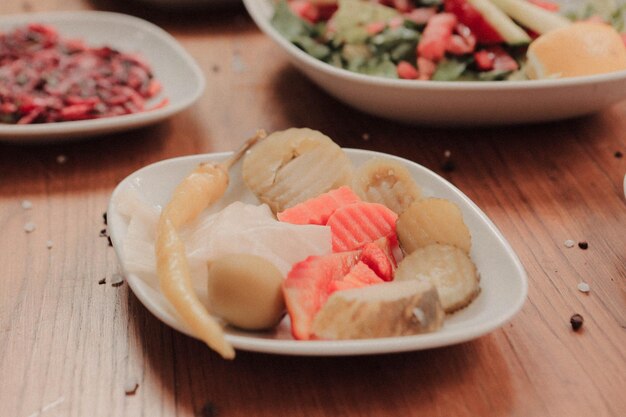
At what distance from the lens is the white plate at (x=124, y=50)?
49.0 inches

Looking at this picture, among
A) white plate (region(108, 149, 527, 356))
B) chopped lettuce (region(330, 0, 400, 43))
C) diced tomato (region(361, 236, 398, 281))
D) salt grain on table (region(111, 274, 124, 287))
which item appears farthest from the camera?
chopped lettuce (region(330, 0, 400, 43))

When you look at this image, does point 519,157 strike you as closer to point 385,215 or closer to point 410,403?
point 385,215

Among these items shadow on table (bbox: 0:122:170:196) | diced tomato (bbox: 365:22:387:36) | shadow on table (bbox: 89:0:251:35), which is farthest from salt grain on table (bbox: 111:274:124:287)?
shadow on table (bbox: 89:0:251:35)

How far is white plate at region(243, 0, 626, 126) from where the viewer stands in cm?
120

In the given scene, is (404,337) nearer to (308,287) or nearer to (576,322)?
(308,287)

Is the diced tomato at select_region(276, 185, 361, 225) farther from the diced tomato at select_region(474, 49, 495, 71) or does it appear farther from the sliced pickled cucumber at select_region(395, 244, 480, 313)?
the diced tomato at select_region(474, 49, 495, 71)

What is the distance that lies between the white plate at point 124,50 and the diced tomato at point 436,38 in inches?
16.7

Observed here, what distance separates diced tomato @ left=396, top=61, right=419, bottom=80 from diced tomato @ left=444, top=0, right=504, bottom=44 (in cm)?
14

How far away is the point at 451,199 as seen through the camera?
1002 millimetres

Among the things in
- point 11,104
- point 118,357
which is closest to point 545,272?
point 118,357

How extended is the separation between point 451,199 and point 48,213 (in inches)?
24.4

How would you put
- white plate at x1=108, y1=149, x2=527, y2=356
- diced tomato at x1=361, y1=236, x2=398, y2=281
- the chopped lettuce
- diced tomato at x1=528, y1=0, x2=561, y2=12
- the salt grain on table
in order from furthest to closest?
diced tomato at x1=528, y1=0, x2=561, y2=12, the chopped lettuce, the salt grain on table, diced tomato at x1=361, y1=236, x2=398, y2=281, white plate at x1=108, y1=149, x2=527, y2=356

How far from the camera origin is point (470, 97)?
122cm

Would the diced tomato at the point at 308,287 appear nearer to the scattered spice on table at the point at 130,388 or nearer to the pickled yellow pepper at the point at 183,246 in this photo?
the pickled yellow pepper at the point at 183,246
